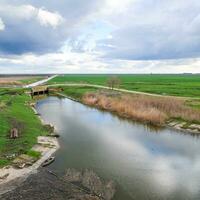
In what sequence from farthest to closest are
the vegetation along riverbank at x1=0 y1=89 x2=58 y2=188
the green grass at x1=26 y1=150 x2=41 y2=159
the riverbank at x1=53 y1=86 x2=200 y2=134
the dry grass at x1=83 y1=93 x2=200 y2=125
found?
1. the dry grass at x1=83 y1=93 x2=200 y2=125
2. the riverbank at x1=53 y1=86 x2=200 y2=134
3. the green grass at x1=26 y1=150 x2=41 y2=159
4. the vegetation along riverbank at x1=0 y1=89 x2=58 y2=188

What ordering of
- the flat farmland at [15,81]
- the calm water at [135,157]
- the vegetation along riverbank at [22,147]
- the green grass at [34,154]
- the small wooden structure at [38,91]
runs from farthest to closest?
the flat farmland at [15,81] < the small wooden structure at [38,91] < the green grass at [34,154] < the vegetation along riverbank at [22,147] < the calm water at [135,157]

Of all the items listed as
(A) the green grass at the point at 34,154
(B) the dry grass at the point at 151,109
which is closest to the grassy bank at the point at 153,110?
(B) the dry grass at the point at 151,109

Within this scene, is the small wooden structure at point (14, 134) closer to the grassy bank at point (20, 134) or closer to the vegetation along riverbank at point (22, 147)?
the vegetation along riverbank at point (22, 147)

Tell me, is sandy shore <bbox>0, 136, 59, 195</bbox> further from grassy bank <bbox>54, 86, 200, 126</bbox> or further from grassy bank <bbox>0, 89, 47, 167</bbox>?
grassy bank <bbox>54, 86, 200, 126</bbox>

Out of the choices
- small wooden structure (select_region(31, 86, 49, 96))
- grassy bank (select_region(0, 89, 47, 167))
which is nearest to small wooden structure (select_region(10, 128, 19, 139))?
grassy bank (select_region(0, 89, 47, 167))

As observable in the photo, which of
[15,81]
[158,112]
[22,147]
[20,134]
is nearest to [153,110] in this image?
[158,112]

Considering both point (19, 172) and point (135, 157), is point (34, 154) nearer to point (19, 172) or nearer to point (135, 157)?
point (19, 172)
